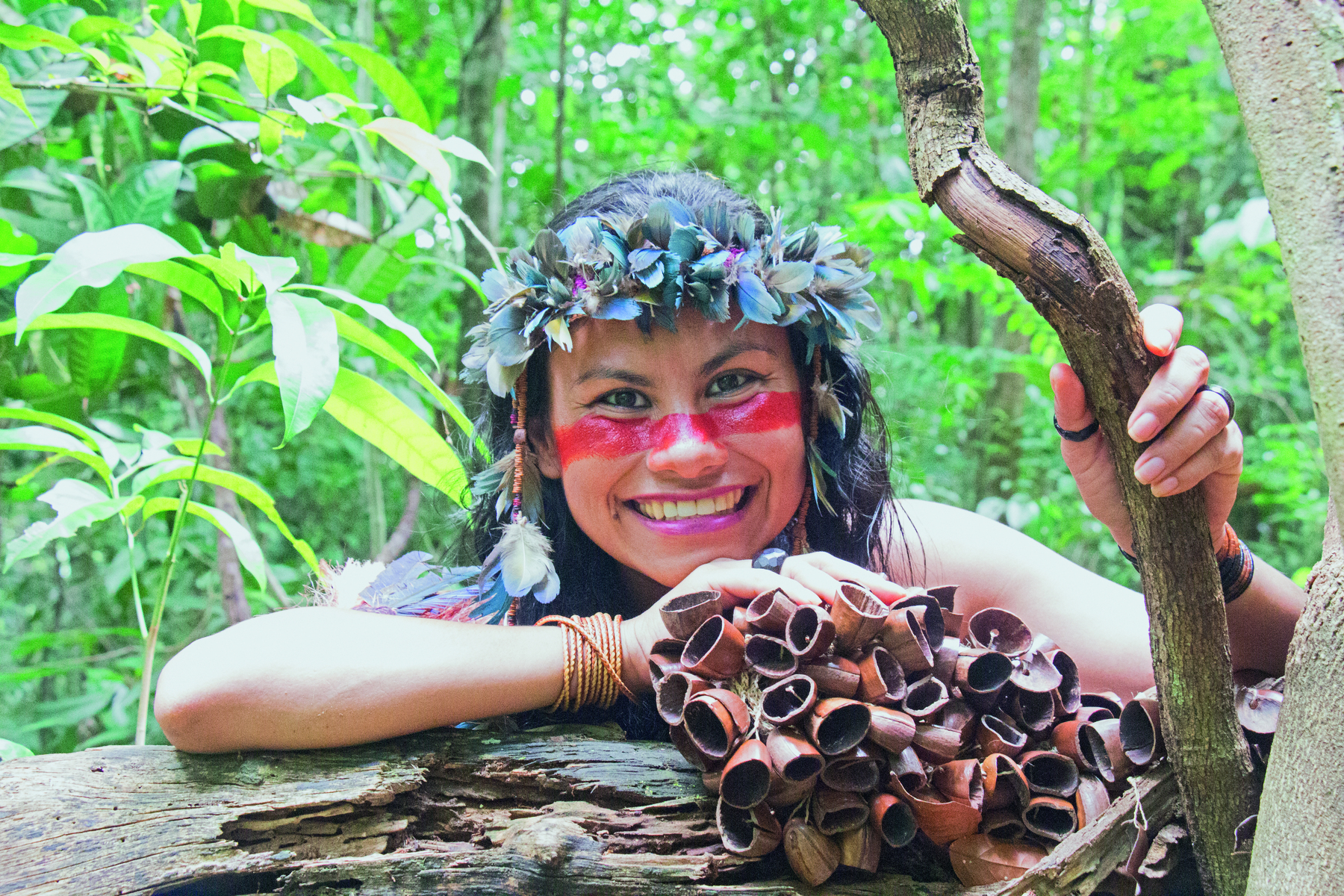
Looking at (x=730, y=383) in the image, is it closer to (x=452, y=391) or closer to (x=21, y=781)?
(x=21, y=781)

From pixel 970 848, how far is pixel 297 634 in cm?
83

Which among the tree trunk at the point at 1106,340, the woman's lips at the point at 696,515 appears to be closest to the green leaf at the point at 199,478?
the woman's lips at the point at 696,515

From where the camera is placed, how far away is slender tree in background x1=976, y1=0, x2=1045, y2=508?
12.6 ft

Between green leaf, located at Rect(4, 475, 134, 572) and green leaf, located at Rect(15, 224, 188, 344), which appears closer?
green leaf, located at Rect(15, 224, 188, 344)

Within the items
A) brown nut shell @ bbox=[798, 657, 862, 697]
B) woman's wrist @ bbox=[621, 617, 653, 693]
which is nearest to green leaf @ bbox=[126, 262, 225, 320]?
woman's wrist @ bbox=[621, 617, 653, 693]

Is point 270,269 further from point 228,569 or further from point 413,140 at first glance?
point 228,569

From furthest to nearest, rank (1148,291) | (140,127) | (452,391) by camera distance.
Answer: (1148,291) → (452,391) → (140,127)

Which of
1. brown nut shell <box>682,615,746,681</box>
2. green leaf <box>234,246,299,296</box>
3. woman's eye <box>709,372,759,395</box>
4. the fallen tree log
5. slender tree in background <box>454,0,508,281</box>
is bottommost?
the fallen tree log

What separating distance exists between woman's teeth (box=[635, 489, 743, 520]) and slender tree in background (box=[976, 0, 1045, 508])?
2.52 m

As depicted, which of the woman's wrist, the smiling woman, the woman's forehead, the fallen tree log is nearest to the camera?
the fallen tree log

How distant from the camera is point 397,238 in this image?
218cm

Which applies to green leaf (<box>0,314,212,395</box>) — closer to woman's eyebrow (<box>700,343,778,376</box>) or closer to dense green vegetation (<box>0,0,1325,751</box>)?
dense green vegetation (<box>0,0,1325,751</box>)

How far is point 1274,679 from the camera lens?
108 centimetres

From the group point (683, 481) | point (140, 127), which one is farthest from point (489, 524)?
point (140, 127)
